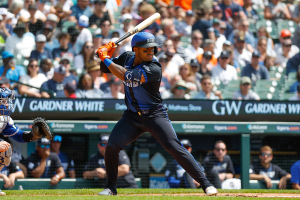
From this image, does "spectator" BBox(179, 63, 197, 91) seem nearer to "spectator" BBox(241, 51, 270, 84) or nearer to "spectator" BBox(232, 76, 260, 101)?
"spectator" BBox(232, 76, 260, 101)

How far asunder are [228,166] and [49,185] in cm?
299

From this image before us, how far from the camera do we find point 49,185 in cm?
649

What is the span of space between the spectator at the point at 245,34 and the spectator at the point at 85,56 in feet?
10.6

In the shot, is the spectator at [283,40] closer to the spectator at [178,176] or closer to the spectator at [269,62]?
the spectator at [269,62]

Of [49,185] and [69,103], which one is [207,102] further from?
[49,185]

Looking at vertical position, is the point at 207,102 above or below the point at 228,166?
above

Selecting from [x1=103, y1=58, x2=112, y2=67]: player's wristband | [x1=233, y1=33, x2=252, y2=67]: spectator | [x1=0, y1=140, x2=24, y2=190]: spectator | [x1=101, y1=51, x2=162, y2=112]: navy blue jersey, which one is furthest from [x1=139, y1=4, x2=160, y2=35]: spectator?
[x1=103, y1=58, x2=112, y2=67]: player's wristband

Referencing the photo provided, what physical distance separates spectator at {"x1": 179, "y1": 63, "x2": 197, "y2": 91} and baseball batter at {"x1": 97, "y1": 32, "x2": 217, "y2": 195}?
376 cm

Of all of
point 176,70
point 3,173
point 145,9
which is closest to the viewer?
point 3,173

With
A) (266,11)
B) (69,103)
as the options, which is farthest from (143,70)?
(266,11)

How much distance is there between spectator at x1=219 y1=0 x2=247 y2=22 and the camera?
9867mm

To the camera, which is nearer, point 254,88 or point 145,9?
point 254,88

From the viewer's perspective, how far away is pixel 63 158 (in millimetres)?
6746

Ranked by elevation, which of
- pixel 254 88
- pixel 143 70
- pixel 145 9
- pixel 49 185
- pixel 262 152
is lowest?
pixel 49 185
